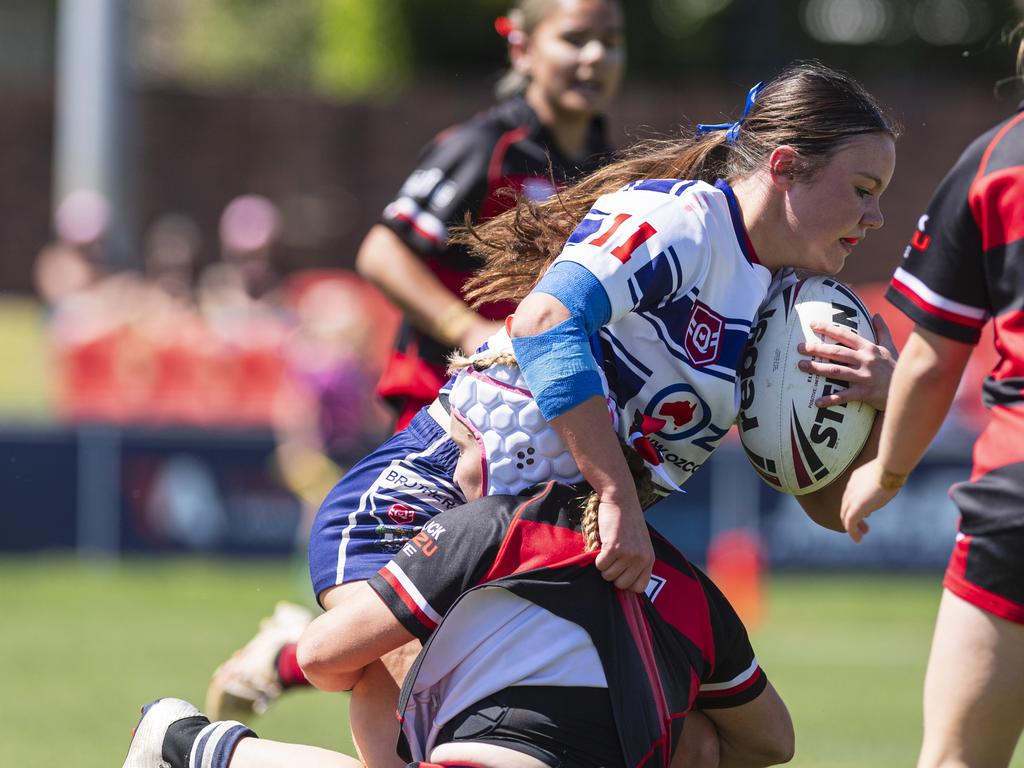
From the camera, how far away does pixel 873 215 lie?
359 centimetres

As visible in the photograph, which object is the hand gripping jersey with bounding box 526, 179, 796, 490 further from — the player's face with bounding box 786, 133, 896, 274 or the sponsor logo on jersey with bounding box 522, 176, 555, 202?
the sponsor logo on jersey with bounding box 522, 176, 555, 202

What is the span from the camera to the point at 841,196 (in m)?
3.53

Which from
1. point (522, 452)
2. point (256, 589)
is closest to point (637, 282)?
point (522, 452)

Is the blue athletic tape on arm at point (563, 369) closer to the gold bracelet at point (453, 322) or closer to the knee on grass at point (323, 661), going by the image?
the knee on grass at point (323, 661)

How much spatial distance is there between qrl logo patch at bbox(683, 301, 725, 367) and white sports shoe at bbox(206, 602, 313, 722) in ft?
5.85

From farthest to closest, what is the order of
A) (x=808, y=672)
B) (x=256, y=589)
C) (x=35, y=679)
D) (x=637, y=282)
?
1. (x=256, y=589)
2. (x=808, y=672)
3. (x=35, y=679)
4. (x=637, y=282)

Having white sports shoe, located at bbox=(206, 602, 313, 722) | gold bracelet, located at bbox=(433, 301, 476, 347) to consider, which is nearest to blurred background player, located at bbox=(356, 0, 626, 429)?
gold bracelet, located at bbox=(433, 301, 476, 347)

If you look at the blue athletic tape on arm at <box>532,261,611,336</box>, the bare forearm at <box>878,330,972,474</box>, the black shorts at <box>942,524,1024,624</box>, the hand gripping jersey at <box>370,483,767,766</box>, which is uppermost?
the blue athletic tape on arm at <box>532,261,611,336</box>

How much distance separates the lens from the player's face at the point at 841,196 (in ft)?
11.6

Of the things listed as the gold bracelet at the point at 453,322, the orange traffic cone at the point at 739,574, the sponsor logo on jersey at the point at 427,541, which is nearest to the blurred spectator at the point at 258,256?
Answer: the orange traffic cone at the point at 739,574

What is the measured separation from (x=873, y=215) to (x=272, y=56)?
37.7 meters

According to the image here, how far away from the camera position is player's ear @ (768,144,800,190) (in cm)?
351

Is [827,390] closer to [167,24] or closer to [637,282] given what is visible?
[637,282]

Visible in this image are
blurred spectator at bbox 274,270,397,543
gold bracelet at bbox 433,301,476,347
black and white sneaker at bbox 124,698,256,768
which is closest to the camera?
black and white sneaker at bbox 124,698,256,768
